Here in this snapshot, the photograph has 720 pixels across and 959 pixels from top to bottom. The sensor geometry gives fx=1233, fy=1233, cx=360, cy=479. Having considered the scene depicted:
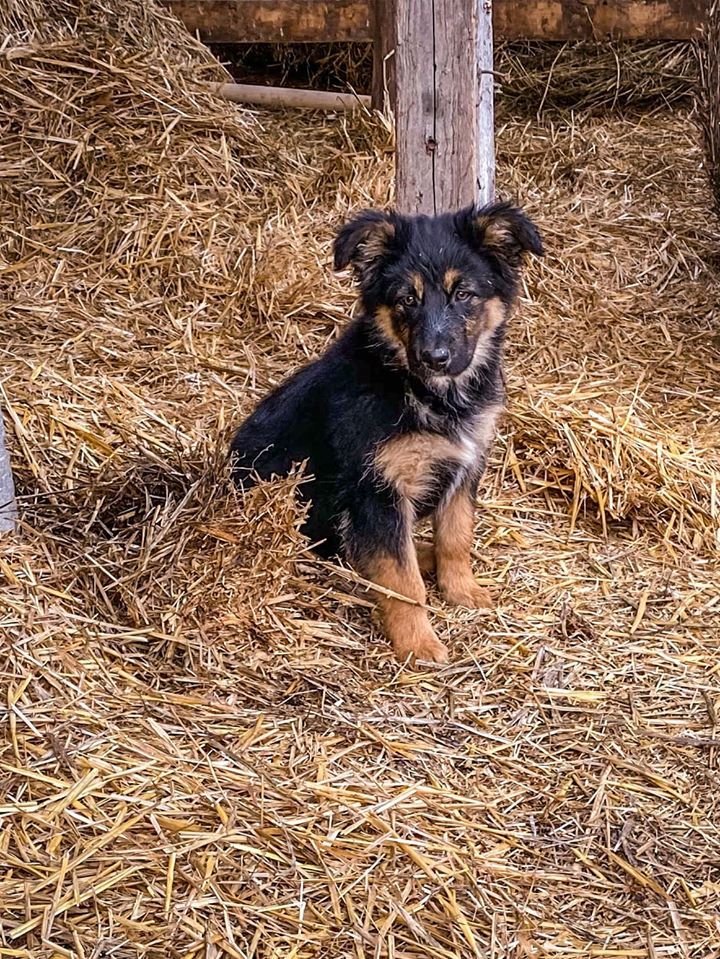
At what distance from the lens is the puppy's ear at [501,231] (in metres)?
4.38

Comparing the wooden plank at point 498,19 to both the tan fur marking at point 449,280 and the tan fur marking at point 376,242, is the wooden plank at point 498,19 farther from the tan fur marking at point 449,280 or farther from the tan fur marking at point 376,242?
the tan fur marking at point 449,280

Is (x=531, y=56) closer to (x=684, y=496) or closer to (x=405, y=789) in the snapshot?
(x=684, y=496)

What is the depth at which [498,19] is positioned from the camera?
872cm

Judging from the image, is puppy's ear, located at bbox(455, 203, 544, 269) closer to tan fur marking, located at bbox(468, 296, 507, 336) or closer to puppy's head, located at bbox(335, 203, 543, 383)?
puppy's head, located at bbox(335, 203, 543, 383)

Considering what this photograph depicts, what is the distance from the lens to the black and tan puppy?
4.34 m

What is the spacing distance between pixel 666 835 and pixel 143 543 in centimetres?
195

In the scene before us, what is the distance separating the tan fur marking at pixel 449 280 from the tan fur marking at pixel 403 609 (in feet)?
3.08

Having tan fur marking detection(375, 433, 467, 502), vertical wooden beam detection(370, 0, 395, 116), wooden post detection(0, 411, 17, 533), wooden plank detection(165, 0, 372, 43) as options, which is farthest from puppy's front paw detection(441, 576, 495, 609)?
wooden plank detection(165, 0, 372, 43)

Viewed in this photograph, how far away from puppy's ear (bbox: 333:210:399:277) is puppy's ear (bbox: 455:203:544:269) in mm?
270

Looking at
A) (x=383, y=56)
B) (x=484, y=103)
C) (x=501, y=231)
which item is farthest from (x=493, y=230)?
(x=383, y=56)

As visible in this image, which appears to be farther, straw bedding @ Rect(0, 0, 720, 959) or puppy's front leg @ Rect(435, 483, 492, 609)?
puppy's front leg @ Rect(435, 483, 492, 609)

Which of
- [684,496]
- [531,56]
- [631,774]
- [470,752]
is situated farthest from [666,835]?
[531,56]

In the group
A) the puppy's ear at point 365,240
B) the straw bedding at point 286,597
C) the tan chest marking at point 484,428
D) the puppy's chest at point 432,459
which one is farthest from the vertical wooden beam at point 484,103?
the puppy's chest at point 432,459

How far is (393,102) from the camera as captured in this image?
7.45 metres
